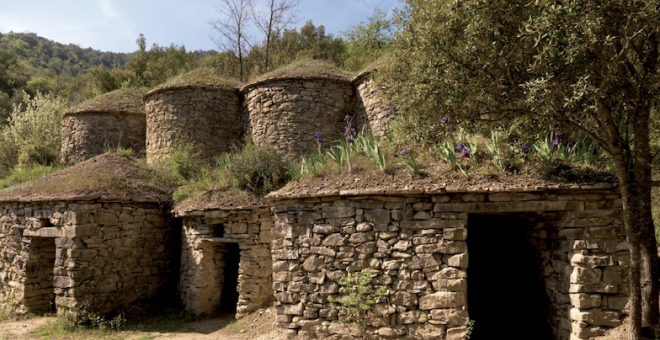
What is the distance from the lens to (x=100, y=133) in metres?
13.1

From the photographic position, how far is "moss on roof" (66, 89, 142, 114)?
13250 millimetres

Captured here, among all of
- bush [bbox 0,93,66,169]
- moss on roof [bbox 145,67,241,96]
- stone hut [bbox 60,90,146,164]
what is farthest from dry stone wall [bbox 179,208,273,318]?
bush [bbox 0,93,66,169]

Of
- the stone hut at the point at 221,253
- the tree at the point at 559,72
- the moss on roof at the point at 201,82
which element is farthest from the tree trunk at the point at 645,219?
the moss on roof at the point at 201,82

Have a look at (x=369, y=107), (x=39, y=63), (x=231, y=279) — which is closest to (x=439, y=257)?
(x=369, y=107)

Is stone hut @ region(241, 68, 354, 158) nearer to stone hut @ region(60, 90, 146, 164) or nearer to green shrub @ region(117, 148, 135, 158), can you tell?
green shrub @ region(117, 148, 135, 158)

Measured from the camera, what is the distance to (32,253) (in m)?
8.94

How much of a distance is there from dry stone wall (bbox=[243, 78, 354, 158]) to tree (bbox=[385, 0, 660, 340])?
5796mm

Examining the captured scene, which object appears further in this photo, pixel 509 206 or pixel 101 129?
pixel 101 129

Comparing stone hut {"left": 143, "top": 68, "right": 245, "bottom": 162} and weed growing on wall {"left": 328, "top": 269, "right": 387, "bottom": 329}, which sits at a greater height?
stone hut {"left": 143, "top": 68, "right": 245, "bottom": 162}

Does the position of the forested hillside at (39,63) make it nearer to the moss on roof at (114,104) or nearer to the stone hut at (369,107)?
the moss on roof at (114,104)

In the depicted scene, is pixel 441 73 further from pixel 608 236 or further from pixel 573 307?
pixel 573 307

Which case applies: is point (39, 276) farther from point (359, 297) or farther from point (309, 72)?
point (309, 72)

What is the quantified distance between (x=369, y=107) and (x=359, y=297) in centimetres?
625

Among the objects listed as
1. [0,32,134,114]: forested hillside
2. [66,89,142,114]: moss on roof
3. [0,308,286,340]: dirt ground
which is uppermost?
[0,32,134,114]: forested hillside
